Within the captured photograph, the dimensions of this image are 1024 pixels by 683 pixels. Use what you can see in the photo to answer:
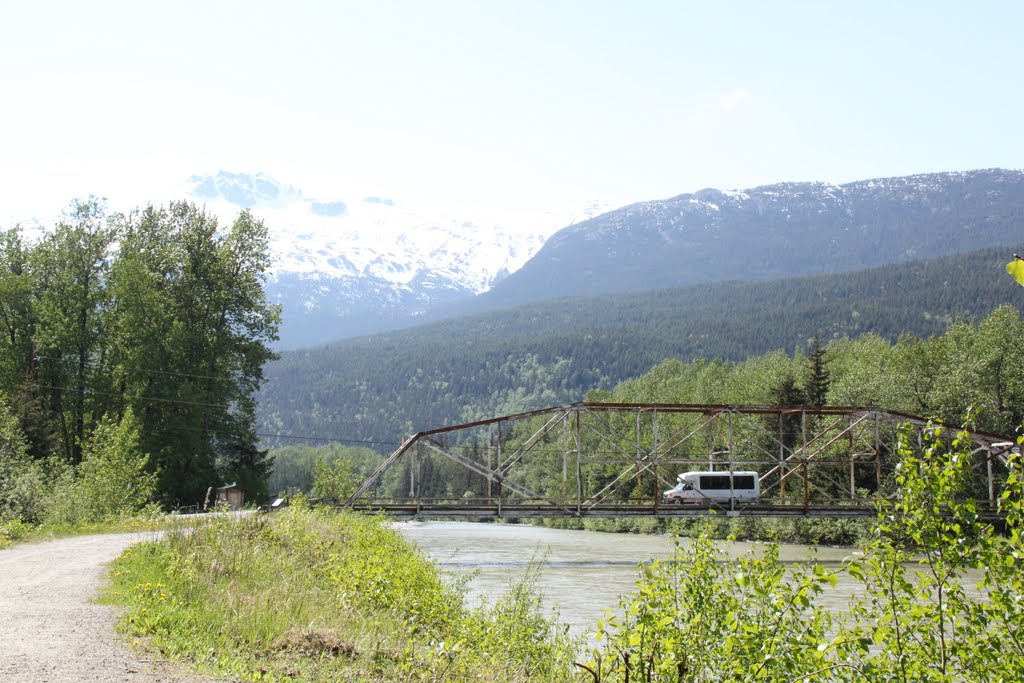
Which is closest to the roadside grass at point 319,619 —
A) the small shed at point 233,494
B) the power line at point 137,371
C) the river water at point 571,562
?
the river water at point 571,562

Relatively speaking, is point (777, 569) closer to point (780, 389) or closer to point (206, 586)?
point (206, 586)

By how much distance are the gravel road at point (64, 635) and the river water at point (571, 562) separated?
690 centimetres

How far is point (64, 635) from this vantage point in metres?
11.3

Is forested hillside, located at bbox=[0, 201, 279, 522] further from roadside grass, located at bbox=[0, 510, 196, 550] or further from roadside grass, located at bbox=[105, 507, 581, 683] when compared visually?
roadside grass, located at bbox=[105, 507, 581, 683]

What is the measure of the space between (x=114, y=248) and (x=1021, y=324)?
5531 cm

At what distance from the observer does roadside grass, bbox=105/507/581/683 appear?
11.2 m

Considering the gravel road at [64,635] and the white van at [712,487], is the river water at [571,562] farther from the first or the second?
the gravel road at [64,635]

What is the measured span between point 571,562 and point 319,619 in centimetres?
3375

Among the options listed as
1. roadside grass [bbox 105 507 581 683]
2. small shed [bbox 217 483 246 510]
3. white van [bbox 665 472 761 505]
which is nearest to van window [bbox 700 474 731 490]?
white van [bbox 665 472 761 505]

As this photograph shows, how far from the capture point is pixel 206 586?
14.9 metres

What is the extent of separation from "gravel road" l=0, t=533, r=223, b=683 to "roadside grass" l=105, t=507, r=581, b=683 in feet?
1.30

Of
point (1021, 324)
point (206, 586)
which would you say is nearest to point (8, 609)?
point (206, 586)

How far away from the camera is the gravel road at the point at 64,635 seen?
31.4ft

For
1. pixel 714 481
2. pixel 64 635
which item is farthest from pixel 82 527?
pixel 714 481
